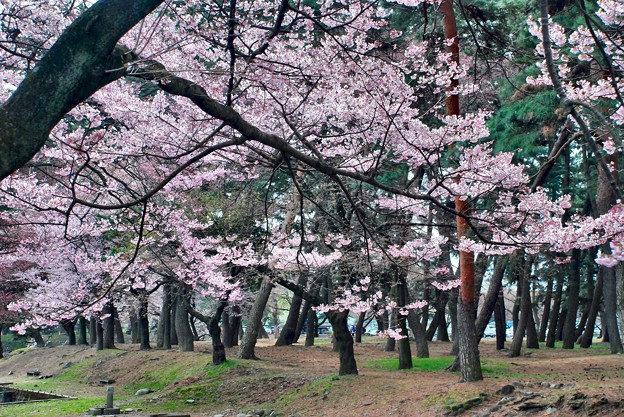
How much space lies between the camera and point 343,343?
1352cm

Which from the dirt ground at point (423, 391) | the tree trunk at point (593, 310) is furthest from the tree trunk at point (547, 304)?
the dirt ground at point (423, 391)

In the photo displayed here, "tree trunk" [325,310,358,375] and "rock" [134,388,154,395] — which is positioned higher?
"tree trunk" [325,310,358,375]

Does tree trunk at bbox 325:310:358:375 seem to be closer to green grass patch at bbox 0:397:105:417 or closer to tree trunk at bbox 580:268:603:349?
green grass patch at bbox 0:397:105:417

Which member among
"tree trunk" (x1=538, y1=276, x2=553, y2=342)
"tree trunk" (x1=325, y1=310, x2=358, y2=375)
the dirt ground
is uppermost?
"tree trunk" (x1=538, y1=276, x2=553, y2=342)

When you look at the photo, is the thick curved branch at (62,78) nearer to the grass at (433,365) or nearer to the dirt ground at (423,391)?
the dirt ground at (423,391)

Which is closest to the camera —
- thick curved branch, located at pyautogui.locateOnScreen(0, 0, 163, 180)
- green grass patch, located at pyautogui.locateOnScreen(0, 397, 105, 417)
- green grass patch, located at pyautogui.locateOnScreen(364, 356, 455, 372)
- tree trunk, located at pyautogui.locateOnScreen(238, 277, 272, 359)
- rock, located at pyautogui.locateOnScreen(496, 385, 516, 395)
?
thick curved branch, located at pyautogui.locateOnScreen(0, 0, 163, 180)

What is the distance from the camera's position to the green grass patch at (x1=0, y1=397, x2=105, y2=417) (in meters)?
12.9

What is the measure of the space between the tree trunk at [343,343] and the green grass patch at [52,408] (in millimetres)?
5675

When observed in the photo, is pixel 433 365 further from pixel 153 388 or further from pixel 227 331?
pixel 227 331

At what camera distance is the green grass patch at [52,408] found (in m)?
12.9

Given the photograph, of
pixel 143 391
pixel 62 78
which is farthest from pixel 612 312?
pixel 62 78

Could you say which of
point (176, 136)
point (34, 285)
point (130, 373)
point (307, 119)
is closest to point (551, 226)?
point (307, 119)

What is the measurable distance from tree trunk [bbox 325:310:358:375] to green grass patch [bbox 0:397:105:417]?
5.67 metres

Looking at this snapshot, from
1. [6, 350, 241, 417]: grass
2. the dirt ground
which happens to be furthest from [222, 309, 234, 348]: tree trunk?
the dirt ground
